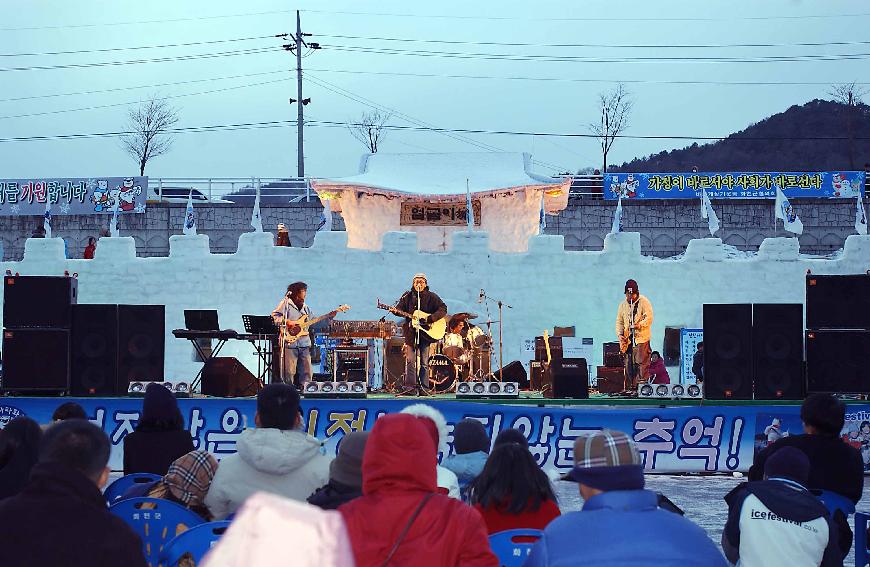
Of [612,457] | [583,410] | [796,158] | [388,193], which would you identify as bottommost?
[583,410]

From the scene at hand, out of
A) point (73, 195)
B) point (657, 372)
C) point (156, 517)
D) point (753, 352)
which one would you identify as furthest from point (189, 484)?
point (73, 195)

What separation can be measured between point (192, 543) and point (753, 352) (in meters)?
9.54

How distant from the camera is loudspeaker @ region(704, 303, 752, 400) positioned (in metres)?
13.0

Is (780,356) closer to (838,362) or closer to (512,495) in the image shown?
(838,362)

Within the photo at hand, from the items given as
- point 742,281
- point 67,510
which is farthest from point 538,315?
point 67,510

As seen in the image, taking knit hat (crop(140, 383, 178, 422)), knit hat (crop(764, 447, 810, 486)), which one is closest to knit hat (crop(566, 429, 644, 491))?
knit hat (crop(764, 447, 810, 486))

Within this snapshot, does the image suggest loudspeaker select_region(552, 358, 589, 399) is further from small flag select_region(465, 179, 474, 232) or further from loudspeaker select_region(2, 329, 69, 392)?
small flag select_region(465, 179, 474, 232)

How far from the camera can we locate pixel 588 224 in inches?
1266

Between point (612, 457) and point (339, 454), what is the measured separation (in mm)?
1414

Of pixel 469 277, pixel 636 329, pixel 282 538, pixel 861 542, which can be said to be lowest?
pixel 861 542

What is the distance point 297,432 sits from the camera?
5531 millimetres

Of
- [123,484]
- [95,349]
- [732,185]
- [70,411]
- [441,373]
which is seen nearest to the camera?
[123,484]

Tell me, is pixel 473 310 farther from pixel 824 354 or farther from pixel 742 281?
pixel 824 354

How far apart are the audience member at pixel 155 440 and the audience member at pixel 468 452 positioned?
1.53 meters
